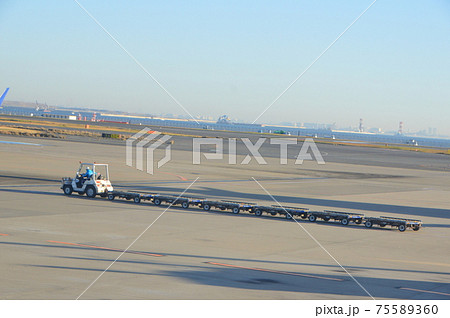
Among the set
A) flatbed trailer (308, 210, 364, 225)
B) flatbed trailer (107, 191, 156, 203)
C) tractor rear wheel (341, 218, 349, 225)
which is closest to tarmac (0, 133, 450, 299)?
tractor rear wheel (341, 218, 349, 225)

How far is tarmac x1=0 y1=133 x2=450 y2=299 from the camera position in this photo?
18.9 m

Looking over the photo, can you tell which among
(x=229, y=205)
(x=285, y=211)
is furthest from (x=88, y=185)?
(x=285, y=211)

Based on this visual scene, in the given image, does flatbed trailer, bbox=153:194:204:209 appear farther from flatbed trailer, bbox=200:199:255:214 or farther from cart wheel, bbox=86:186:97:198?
cart wheel, bbox=86:186:97:198

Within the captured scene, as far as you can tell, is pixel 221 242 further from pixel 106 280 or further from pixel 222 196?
pixel 222 196

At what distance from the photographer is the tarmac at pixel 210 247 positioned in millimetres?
18938

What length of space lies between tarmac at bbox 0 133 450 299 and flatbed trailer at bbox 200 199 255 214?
17.3 inches

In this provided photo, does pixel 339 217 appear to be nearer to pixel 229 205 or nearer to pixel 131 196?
pixel 229 205

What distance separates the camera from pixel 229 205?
39031mm

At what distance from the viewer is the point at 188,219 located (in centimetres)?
3500

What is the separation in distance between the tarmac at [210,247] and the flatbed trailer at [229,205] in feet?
1.44

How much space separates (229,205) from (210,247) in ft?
41.2

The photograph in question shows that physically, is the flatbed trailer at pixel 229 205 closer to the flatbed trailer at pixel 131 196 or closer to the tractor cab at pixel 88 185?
the flatbed trailer at pixel 131 196

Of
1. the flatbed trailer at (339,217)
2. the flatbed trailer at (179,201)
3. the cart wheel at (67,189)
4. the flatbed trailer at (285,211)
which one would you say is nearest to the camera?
the flatbed trailer at (339,217)

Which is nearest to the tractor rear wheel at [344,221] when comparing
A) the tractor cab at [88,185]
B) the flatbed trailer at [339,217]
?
the flatbed trailer at [339,217]
